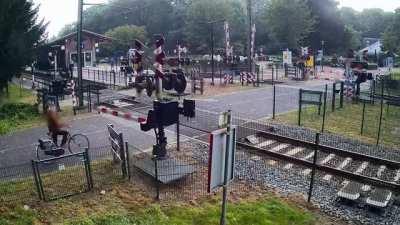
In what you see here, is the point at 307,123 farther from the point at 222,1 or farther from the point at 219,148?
the point at 222,1

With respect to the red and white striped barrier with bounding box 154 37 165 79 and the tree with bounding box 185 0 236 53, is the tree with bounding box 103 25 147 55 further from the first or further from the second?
the red and white striped barrier with bounding box 154 37 165 79

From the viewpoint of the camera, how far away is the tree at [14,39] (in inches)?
904

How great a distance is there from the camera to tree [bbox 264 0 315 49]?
5301cm

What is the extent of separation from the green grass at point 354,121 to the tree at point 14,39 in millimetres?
15020

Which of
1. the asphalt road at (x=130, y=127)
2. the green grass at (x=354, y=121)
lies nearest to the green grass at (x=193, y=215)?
the asphalt road at (x=130, y=127)

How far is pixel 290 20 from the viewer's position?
53.4m

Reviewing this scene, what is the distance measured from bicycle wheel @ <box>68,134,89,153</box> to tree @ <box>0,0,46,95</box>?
464 inches

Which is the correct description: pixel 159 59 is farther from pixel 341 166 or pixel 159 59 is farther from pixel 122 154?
pixel 341 166

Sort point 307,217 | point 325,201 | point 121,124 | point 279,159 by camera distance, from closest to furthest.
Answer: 1. point 307,217
2. point 325,201
3. point 279,159
4. point 121,124

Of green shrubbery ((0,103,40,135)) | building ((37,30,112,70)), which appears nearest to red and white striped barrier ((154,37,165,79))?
green shrubbery ((0,103,40,135))

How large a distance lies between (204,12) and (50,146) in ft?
160

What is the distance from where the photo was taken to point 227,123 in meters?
5.55

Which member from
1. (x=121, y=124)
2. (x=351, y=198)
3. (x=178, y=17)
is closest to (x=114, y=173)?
(x=351, y=198)

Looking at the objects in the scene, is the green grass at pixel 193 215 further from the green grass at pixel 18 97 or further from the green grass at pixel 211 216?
the green grass at pixel 18 97
